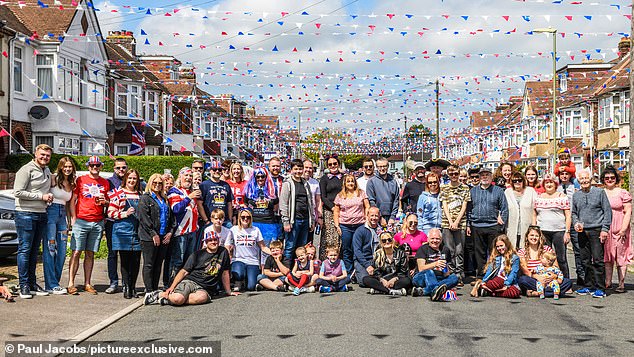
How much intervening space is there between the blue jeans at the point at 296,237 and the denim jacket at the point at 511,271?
299 cm

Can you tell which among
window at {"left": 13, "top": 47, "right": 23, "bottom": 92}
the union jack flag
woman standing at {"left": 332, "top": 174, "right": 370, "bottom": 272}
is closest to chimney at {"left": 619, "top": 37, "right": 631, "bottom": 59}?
the union jack flag

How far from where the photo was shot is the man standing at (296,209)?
11.4 m

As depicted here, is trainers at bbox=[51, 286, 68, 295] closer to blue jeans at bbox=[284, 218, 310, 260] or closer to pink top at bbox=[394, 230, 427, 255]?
blue jeans at bbox=[284, 218, 310, 260]

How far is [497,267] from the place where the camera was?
10297 millimetres

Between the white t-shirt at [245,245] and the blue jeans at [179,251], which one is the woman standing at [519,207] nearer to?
the white t-shirt at [245,245]

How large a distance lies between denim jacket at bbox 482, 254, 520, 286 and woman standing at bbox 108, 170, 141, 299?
4998mm

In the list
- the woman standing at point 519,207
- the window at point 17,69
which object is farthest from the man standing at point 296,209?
the window at point 17,69

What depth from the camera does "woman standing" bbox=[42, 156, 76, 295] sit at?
9.84 meters

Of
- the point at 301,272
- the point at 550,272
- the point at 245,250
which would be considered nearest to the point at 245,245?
the point at 245,250

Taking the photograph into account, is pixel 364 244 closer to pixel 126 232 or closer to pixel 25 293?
pixel 126 232

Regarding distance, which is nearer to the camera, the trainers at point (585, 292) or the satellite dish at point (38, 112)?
the trainers at point (585, 292)

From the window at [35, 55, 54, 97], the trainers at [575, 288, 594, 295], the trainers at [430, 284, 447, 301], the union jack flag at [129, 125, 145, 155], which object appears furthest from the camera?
the union jack flag at [129, 125, 145, 155]

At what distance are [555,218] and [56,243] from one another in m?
7.43

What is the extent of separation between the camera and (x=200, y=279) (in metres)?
9.77
